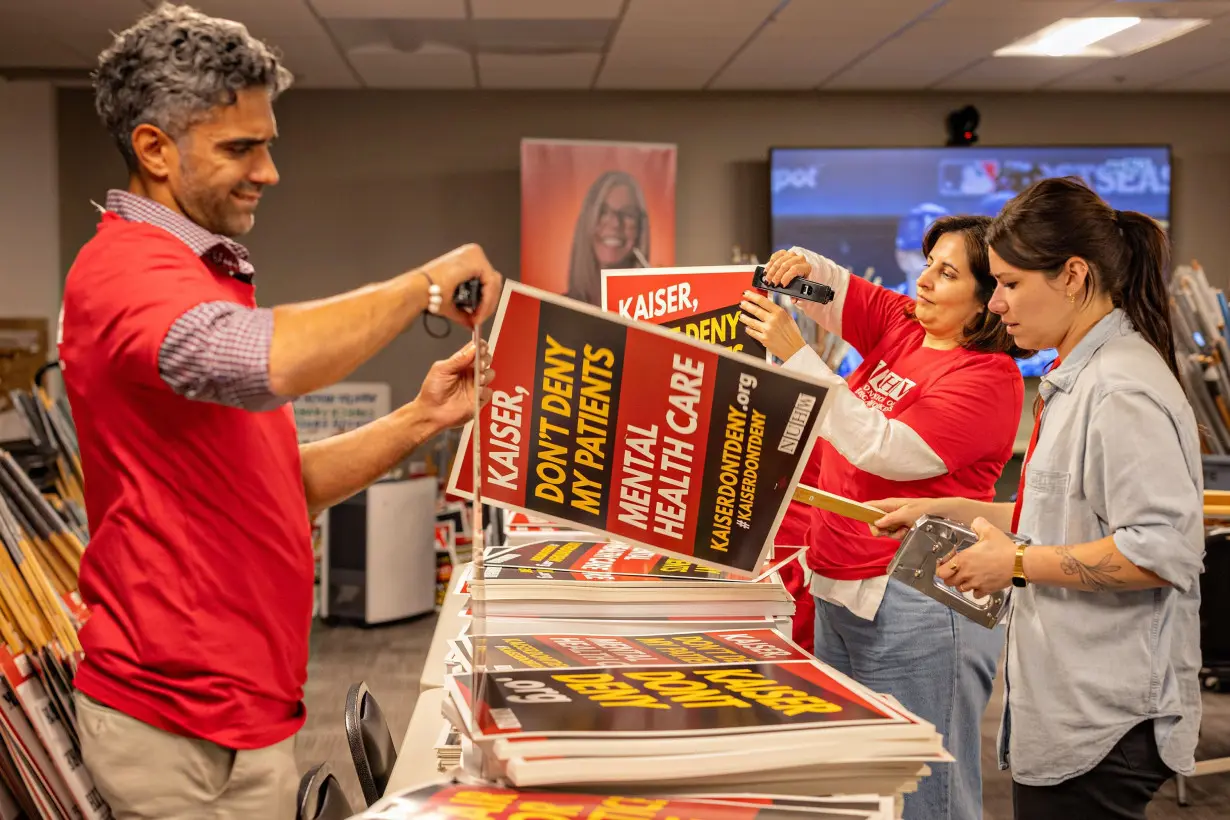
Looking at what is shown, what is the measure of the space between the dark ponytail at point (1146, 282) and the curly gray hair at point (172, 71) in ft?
3.62

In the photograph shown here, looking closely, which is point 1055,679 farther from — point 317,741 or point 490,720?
point 317,741

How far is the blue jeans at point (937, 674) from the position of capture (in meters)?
1.74

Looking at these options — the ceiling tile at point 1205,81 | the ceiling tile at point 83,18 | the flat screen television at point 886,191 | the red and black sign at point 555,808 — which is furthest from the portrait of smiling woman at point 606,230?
the red and black sign at point 555,808

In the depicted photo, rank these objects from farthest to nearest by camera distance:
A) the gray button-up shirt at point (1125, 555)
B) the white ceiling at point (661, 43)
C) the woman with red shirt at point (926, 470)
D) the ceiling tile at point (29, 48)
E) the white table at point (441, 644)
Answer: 1. the ceiling tile at point (29, 48)
2. the white ceiling at point (661, 43)
3. the white table at point (441, 644)
4. the woman with red shirt at point (926, 470)
5. the gray button-up shirt at point (1125, 555)

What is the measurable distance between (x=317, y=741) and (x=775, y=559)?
7.58ft

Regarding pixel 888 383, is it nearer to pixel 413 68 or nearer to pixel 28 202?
pixel 413 68

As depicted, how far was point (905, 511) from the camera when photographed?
148 cm

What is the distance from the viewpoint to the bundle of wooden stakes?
1489 millimetres

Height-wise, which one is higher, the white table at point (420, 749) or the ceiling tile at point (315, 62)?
the ceiling tile at point (315, 62)

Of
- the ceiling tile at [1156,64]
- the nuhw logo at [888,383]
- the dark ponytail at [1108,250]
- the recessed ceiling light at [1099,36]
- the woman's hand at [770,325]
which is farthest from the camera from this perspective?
the ceiling tile at [1156,64]

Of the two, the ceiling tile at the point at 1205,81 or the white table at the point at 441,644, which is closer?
the white table at the point at 441,644

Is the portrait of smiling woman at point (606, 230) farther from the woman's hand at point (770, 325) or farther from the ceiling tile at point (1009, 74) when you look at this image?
the woman's hand at point (770, 325)

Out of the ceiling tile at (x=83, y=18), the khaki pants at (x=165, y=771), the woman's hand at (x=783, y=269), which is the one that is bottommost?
the khaki pants at (x=165, y=771)

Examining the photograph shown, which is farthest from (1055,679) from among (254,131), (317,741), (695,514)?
(317,741)
